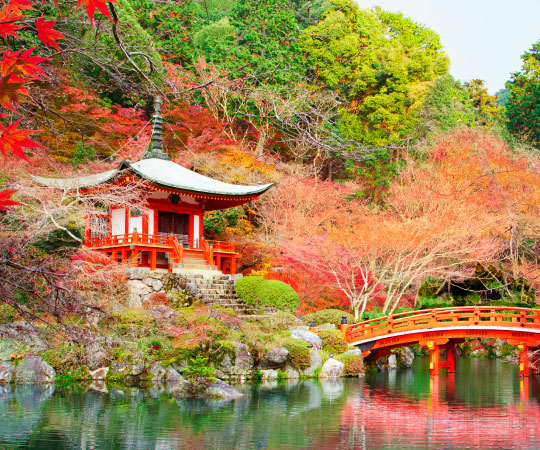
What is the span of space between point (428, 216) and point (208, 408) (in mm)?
13171

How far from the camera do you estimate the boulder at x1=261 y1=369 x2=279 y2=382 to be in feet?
52.5

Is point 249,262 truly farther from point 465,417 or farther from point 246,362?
point 465,417

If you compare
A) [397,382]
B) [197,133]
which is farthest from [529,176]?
[197,133]

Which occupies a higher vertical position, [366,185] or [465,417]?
[366,185]

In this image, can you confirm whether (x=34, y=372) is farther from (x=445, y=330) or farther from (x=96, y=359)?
(x=445, y=330)

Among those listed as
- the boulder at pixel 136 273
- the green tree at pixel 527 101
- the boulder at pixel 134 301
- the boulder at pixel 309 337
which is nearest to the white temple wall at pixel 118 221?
the boulder at pixel 136 273

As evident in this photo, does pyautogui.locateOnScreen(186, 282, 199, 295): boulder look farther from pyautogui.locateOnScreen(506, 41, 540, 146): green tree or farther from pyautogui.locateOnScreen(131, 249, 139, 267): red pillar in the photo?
pyautogui.locateOnScreen(506, 41, 540, 146): green tree

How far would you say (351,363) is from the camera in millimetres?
17656

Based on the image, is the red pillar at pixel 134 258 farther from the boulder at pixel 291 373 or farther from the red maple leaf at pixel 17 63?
the red maple leaf at pixel 17 63

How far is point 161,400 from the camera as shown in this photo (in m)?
12.5

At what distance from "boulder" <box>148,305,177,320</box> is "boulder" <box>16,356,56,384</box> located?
8.65 ft

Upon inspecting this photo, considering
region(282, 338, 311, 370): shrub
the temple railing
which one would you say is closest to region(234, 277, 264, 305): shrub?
the temple railing

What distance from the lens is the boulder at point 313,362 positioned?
16.8 m

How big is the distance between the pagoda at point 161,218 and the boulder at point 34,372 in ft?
15.2
